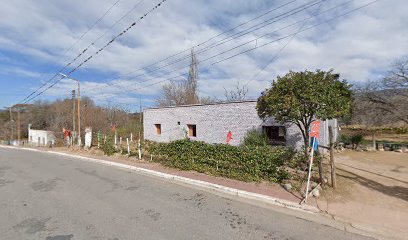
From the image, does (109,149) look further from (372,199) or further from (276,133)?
(372,199)

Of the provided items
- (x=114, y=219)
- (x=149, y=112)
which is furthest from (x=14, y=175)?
(x=149, y=112)

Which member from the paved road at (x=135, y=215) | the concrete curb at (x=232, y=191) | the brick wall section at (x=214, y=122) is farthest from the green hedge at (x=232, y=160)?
the brick wall section at (x=214, y=122)

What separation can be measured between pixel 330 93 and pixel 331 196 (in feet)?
10.5

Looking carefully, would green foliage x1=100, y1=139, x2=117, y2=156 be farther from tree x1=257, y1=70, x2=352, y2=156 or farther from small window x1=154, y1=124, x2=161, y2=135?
tree x1=257, y1=70, x2=352, y2=156

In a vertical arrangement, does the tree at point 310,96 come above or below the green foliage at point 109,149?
above

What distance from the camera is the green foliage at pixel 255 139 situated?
12.8 metres

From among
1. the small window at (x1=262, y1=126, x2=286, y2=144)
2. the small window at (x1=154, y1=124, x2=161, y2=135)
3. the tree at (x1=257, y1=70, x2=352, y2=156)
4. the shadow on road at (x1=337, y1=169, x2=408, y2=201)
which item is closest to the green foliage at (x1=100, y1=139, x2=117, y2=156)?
the small window at (x1=154, y1=124, x2=161, y2=135)

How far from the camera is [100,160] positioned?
12914 mm

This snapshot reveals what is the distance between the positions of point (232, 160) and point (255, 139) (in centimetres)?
529

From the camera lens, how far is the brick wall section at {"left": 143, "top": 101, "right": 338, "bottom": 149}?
1379 centimetres

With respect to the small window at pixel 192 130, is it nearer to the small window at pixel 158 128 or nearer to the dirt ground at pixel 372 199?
the small window at pixel 158 128

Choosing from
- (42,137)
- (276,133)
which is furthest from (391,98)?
(42,137)

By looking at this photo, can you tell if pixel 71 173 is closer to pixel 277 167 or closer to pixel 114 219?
pixel 114 219

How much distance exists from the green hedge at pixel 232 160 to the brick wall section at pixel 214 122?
17.6 feet
